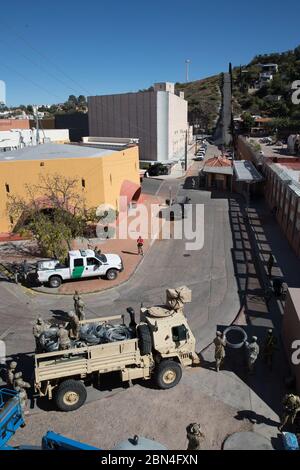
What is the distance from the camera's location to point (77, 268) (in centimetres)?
1758

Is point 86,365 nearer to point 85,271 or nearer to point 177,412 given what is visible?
point 177,412

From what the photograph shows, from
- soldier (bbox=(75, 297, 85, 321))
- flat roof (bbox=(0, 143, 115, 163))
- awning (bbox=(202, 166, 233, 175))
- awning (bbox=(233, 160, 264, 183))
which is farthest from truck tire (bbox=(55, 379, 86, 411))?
awning (bbox=(202, 166, 233, 175))

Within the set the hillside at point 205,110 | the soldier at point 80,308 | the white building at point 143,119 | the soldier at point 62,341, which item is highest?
the hillside at point 205,110

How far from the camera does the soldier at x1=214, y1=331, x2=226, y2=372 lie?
11.1 m

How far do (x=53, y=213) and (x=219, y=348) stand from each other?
42.6 ft

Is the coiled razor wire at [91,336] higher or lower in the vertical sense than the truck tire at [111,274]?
higher

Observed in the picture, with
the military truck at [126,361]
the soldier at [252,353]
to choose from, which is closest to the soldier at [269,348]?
the soldier at [252,353]

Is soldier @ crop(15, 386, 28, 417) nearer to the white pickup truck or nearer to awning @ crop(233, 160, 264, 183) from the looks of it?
the white pickup truck

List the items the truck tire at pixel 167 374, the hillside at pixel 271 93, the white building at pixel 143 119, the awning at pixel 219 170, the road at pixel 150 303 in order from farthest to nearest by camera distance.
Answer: the hillside at pixel 271 93 → the white building at pixel 143 119 → the awning at pixel 219 170 → the truck tire at pixel 167 374 → the road at pixel 150 303

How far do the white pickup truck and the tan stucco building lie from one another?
7481mm

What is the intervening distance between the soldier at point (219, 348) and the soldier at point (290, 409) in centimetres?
238

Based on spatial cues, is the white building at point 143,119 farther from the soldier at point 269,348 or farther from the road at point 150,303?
the soldier at point 269,348

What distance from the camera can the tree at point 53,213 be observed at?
1856 cm

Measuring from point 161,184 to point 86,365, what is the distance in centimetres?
3556
